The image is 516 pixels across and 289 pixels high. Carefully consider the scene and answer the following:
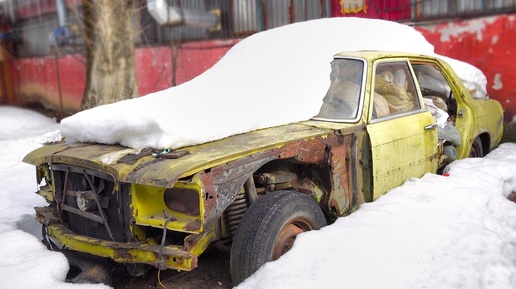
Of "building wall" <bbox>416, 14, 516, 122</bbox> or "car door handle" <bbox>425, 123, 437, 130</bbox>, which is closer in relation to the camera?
"car door handle" <bbox>425, 123, 437, 130</bbox>

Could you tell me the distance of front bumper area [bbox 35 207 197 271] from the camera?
3.01 metres

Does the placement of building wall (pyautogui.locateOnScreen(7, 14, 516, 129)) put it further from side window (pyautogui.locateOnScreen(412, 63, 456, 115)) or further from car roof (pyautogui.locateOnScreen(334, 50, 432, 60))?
car roof (pyautogui.locateOnScreen(334, 50, 432, 60))

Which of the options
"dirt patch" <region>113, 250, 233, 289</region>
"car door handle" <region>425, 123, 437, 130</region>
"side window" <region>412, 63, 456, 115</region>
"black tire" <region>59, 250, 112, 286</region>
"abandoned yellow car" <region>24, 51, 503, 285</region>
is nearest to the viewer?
"abandoned yellow car" <region>24, 51, 503, 285</region>

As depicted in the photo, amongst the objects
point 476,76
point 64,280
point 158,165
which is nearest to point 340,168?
point 158,165

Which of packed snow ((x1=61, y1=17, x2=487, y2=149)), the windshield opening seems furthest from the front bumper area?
the windshield opening

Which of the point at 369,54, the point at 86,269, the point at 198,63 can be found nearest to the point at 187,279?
the point at 86,269

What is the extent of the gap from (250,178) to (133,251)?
2.83 feet

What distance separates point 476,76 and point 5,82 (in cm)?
1617

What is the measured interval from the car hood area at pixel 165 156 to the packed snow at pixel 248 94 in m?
0.10

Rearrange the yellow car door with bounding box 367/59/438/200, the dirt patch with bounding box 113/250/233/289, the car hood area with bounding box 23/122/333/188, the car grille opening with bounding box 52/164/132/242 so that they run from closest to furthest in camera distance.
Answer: the car hood area with bounding box 23/122/333/188 < the car grille opening with bounding box 52/164/132/242 < the dirt patch with bounding box 113/250/233/289 < the yellow car door with bounding box 367/59/438/200

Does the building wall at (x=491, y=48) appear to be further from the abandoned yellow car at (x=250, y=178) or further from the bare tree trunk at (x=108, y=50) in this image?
the bare tree trunk at (x=108, y=50)

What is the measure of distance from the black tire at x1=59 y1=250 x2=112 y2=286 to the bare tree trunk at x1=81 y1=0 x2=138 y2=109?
5.95 meters

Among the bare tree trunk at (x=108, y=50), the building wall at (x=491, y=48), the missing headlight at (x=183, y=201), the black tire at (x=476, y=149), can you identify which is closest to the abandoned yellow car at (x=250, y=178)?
the missing headlight at (x=183, y=201)

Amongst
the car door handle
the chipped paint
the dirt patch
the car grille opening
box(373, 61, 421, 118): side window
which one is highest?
box(373, 61, 421, 118): side window
